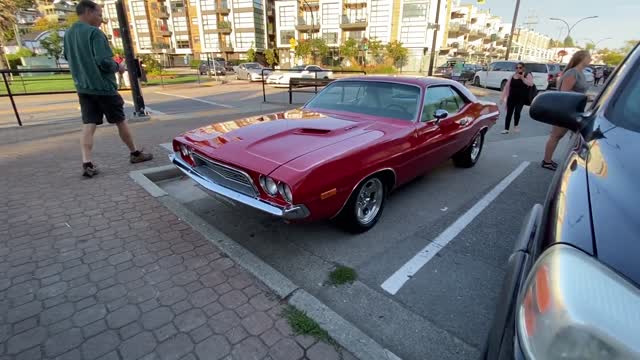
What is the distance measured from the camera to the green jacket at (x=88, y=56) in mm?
4121

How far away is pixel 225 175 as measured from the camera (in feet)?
9.73

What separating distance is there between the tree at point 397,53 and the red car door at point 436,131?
41792mm

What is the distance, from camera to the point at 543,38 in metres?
116

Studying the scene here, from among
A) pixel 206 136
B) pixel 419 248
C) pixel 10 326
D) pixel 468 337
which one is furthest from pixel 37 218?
pixel 468 337

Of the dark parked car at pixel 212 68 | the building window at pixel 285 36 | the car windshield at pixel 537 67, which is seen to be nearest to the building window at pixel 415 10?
the building window at pixel 285 36

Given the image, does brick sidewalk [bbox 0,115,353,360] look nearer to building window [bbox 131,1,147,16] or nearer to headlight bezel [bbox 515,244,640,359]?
headlight bezel [bbox 515,244,640,359]

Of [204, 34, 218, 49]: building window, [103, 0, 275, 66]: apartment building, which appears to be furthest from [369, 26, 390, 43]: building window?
[204, 34, 218, 49]: building window

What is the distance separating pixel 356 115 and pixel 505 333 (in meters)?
3.04

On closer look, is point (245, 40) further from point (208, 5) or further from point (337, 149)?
point (337, 149)

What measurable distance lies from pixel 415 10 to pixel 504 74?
29.3 m

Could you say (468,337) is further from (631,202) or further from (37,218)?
(37,218)

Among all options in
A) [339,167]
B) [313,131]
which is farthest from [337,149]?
[313,131]

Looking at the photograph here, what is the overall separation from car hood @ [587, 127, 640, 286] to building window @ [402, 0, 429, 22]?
4968cm

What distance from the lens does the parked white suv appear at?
59.1 feet
